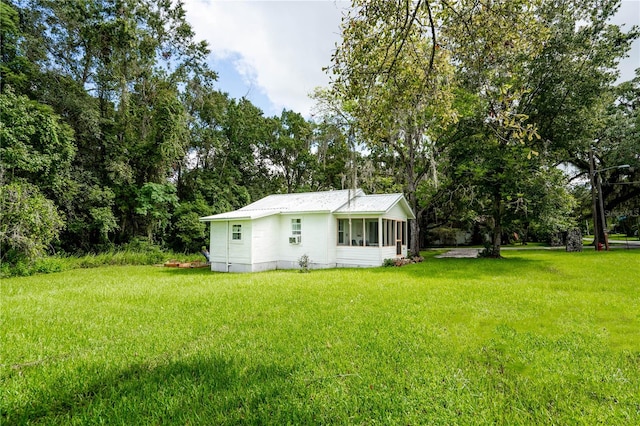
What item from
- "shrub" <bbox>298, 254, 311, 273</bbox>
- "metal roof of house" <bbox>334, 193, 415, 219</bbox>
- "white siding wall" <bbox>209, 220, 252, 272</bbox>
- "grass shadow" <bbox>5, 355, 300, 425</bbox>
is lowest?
"grass shadow" <bbox>5, 355, 300, 425</bbox>

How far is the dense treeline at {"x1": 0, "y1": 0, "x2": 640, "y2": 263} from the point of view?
1173 cm

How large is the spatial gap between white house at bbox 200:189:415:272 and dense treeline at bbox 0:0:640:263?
2.02 m

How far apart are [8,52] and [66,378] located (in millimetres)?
16192

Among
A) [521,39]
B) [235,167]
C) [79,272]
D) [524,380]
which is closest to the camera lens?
[524,380]

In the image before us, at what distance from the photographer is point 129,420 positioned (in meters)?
2.56

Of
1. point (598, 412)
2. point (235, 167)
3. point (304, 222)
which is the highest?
point (235, 167)

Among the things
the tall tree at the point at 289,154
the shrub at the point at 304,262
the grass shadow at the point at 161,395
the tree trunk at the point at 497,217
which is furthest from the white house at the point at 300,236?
the tall tree at the point at 289,154

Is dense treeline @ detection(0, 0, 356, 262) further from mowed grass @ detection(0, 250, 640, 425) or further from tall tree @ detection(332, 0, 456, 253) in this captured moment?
mowed grass @ detection(0, 250, 640, 425)

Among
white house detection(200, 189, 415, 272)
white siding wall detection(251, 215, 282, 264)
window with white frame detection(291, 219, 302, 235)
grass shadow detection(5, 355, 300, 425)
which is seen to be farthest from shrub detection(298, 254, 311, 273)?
Result: grass shadow detection(5, 355, 300, 425)

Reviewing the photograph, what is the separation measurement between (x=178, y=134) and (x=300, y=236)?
32.2 feet

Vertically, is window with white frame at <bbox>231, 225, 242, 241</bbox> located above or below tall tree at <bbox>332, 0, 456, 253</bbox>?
below

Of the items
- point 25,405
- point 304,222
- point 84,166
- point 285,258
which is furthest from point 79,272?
point 25,405

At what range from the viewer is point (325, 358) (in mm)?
3697

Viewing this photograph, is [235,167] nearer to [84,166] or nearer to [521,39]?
[84,166]
